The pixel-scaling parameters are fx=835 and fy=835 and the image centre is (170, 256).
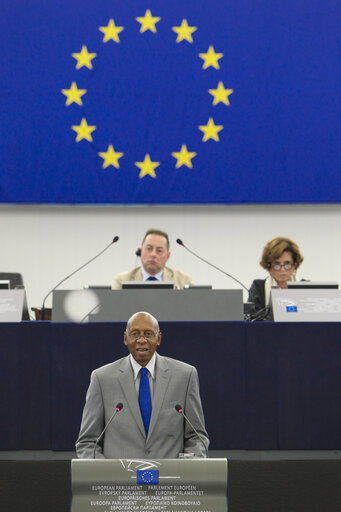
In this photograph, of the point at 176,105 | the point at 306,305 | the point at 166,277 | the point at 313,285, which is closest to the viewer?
the point at 306,305

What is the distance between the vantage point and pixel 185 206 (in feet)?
25.2

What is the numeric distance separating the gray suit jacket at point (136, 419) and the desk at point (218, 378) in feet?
3.14

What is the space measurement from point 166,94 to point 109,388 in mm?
4545

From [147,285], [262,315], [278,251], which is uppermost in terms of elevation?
[278,251]

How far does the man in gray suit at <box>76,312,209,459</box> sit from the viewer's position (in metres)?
3.21

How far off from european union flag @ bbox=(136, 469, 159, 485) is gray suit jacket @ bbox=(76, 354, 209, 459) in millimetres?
506

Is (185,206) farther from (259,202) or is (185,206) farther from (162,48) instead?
(162,48)

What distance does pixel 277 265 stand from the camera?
18.3 ft

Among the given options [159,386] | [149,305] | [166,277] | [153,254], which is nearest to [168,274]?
[166,277]

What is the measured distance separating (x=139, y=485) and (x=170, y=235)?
5.10 meters

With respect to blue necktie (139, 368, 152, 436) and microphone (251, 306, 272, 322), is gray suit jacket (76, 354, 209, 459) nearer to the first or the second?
blue necktie (139, 368, 152, 436)

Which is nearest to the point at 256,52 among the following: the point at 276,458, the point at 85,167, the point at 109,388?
the point at 85,167

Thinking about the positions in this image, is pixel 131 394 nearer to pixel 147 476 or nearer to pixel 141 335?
pixel 141 335

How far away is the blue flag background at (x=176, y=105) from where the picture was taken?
7.32m
